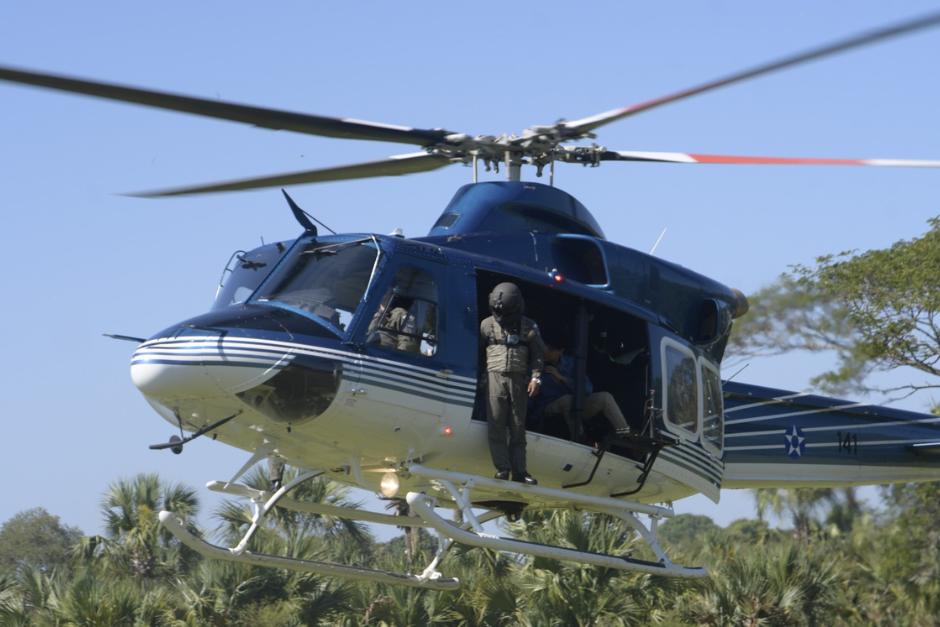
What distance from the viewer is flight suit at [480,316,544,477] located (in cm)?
1164

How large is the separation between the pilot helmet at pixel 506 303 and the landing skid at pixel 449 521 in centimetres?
134

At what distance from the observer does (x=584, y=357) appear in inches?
486

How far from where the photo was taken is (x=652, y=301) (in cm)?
1332

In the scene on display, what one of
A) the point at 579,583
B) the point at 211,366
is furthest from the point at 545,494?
the point at 579,583

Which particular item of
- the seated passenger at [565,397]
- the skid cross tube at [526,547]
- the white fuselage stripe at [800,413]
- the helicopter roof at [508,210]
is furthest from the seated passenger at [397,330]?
the white fuselage stripe at [800,413]

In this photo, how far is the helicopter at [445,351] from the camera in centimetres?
1086

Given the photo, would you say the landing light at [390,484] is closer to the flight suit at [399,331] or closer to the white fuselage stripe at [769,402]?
the flight suit at [399,331]

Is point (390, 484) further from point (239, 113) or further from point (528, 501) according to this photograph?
point (239, 113)

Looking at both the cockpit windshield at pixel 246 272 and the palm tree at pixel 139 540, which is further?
the palm tree at pixel 139 540

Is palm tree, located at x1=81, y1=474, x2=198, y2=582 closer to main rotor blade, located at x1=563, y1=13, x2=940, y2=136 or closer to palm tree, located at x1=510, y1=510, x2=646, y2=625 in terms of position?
palm tree, located at x1=510, y1=510, x2=646, y2=625

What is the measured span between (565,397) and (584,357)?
385 mm

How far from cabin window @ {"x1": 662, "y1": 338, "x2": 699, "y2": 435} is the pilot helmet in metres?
1.91

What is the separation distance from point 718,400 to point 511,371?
A: 3232 millimetres

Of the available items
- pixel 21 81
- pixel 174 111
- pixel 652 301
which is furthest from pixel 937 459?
pixel 21 81
